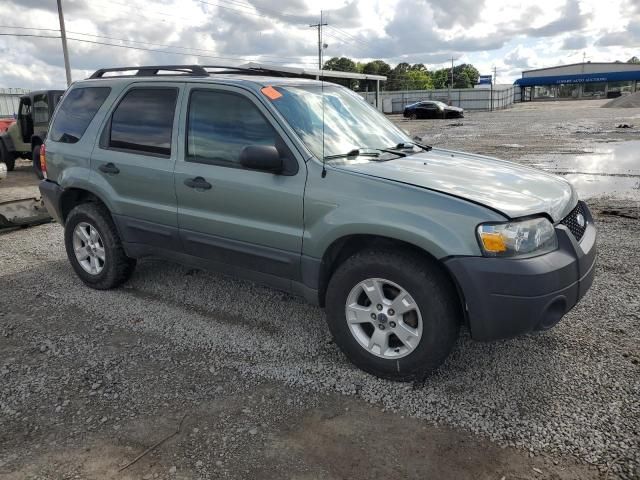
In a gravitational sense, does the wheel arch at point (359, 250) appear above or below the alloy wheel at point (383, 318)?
above

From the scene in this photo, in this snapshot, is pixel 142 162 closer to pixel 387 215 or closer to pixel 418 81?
pixel 387 215

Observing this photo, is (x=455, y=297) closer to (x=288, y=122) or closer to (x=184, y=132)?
(x=288, y=122)

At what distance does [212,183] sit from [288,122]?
0.74 meters

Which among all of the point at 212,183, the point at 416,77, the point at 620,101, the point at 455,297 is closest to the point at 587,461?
the point at 455,297

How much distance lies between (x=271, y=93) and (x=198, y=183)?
0.86 m

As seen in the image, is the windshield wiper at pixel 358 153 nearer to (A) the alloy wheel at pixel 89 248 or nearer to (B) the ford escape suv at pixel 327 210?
(B) the ford escape suv at pixel 327 210

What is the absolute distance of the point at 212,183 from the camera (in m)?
3.95

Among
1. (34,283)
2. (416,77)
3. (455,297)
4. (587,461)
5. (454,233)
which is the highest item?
(416,77)

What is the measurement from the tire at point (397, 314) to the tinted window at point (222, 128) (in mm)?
1098

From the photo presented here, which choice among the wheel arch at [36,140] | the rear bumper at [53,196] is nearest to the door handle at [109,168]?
the rear bumper at [53,196]

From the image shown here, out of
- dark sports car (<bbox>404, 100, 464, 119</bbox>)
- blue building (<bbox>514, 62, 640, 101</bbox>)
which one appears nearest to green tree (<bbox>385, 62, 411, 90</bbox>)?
blue building (<bbox>514, 62, 640, 101</bbox>)

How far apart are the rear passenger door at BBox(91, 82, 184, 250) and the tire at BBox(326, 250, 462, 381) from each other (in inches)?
64.3

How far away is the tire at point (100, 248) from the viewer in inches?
191

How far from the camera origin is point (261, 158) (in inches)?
136
